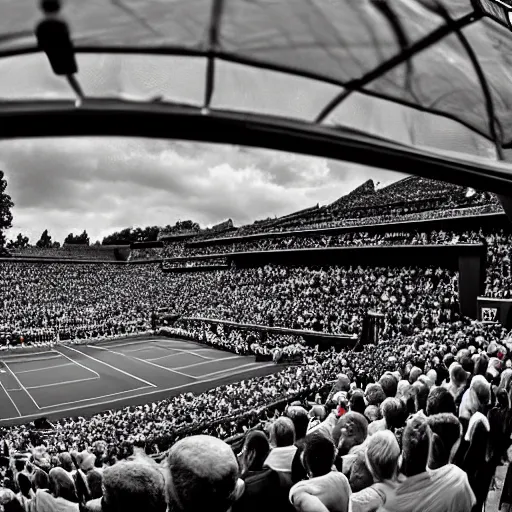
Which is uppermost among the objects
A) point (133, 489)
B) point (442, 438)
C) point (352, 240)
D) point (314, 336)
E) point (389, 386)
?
point (352, 240)

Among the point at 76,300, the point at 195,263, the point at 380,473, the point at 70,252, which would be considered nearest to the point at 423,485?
the point at 380,473

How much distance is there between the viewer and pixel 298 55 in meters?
2.20

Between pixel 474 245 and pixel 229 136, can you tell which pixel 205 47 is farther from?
pixel 474 245

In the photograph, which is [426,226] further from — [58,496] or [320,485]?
[320,485]

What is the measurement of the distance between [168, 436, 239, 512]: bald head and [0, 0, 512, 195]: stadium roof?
4.01 ft

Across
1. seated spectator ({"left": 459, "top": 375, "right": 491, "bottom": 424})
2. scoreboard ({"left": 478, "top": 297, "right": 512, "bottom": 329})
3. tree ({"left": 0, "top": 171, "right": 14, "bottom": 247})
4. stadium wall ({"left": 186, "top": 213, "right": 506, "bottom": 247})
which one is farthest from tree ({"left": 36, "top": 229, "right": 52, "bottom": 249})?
seated spectator ({"left": 459, "top": 375, "right": 491, "bottom": 424})

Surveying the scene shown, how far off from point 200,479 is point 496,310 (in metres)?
22.2

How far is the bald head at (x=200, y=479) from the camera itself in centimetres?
164

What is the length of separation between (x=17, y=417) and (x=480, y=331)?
1706 cm

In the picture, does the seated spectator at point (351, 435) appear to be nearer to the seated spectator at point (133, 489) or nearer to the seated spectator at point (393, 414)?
the seated spectator at point (393, 414)

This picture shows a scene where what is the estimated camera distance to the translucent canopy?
69.9 inches

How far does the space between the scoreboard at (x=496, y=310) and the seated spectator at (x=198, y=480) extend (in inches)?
847

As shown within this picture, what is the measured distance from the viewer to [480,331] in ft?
45.3

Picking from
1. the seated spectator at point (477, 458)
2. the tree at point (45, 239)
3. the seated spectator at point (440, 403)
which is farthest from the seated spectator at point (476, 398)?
the tree at point (45, 239)
